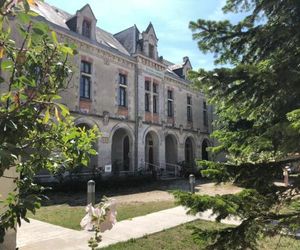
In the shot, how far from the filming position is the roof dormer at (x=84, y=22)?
2073cm

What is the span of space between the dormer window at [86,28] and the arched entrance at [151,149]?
30.0 ft

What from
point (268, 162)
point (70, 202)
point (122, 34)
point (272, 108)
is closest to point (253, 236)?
point (268, 162)

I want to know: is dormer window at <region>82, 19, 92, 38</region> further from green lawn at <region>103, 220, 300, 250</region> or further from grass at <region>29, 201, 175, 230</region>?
green lawn at <region>103, 220, 300, 250</region>

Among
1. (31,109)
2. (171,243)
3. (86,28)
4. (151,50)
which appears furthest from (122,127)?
(31,109)

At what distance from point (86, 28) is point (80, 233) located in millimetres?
16260

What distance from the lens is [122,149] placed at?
2481 cm

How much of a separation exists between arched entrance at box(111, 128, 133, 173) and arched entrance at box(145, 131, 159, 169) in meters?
2.25

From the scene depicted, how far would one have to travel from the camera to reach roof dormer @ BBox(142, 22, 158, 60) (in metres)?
25.9

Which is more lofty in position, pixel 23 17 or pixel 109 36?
pixel 109 36

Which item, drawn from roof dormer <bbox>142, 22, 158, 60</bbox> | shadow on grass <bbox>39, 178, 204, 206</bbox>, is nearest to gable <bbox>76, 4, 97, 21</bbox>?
roof dormer <bbox>142, 22, 158, 60</bbox>

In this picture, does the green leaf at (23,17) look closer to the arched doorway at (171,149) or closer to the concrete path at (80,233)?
the concrete path at (80,233)

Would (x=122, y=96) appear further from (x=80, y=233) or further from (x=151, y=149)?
(x=80, y=233)

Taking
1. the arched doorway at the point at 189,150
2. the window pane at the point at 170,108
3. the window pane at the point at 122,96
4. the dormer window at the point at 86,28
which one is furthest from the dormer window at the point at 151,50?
the arched doorway at the point at 189,150

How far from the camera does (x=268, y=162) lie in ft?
14.6
